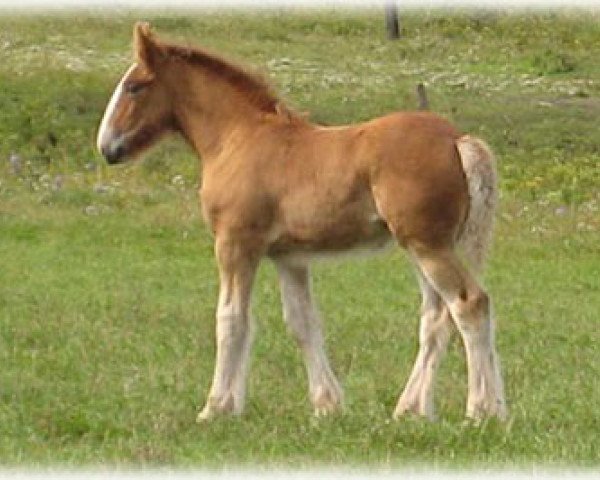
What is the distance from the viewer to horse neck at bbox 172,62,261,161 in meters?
9.59

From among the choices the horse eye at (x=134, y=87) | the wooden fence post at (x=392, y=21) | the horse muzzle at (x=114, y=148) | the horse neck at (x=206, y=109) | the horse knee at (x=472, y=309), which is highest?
the horse eye at (x=134, y=87)

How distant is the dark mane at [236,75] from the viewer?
31.6 feet

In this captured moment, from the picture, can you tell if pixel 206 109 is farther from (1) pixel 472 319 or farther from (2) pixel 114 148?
(1) pixel 472 319

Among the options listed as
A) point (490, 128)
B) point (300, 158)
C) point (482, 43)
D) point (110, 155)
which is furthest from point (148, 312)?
point (482, 43)

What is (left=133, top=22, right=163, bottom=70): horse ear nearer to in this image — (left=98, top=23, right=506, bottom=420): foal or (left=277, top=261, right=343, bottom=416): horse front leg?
(left=98, top=23, right=506, bottom=420): foal

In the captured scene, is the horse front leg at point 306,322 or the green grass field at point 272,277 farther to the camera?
the horse front leg at point 306,322

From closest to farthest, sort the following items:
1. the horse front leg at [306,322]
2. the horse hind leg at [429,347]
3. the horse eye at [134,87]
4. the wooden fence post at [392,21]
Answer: the horse hind leg at [429,347] → the horse front leg at [306,322] → the horse eye at [134,87] → the wooden fence post at [392,21]

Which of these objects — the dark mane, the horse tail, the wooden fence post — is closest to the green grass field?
the wooden fence post

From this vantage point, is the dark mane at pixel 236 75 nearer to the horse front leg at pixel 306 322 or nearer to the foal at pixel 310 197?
the foal at pixel 310 197

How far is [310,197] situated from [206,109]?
103 cm

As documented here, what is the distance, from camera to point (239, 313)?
9.22 metres

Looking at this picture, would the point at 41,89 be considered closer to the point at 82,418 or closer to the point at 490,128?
the point at 490,128

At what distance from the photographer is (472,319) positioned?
28.6 feet

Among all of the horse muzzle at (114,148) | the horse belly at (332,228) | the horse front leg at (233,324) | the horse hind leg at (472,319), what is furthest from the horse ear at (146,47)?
the horse hind leg at (472,319)
